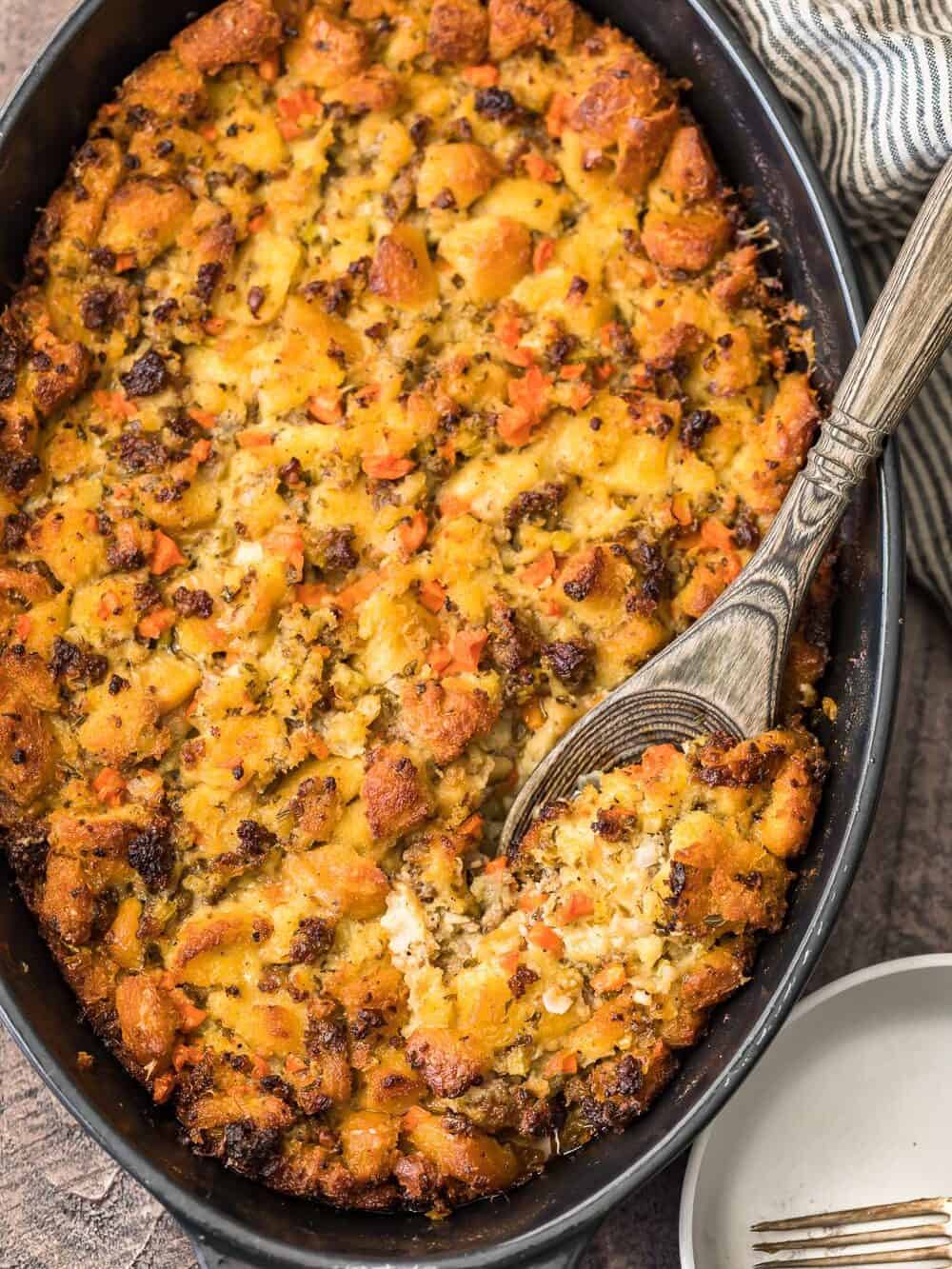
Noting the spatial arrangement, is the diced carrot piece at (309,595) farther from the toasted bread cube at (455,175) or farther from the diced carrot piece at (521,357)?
the toasted bread cube at (455,175)

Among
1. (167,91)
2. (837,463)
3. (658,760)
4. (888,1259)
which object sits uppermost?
(167,91)

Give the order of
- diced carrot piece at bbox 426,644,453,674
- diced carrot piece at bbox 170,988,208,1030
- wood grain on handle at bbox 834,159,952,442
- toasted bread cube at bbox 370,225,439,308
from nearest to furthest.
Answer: wood grain on handle at bbox 834,159,952,442 < diced carrot piece at bbox 170,988,208,1030 < diced carrot piece at bbox 426,644,453,674 < toasted bread cube at bbox 370,225,439,308

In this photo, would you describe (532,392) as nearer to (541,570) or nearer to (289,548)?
(541,570)

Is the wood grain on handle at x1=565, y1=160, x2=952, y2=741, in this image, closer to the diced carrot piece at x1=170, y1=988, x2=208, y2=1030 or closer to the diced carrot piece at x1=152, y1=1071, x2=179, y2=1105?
the diced carrot piece at x1=170, y1=988, x2=208, y2=1030

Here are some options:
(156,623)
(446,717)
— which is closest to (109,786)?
(156,623)

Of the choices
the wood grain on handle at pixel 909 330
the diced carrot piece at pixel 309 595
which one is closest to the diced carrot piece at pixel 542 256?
the wood grain on handle at pixel 909 330

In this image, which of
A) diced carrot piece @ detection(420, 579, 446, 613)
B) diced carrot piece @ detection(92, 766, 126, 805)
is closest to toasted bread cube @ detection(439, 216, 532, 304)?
diced carrot piece @ detection(420, 579, 446, 613)

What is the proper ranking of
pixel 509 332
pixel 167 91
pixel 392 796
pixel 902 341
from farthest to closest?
pixel 167 91 → pixel 509 332 → pixel 392 796 → pixel 902 341
